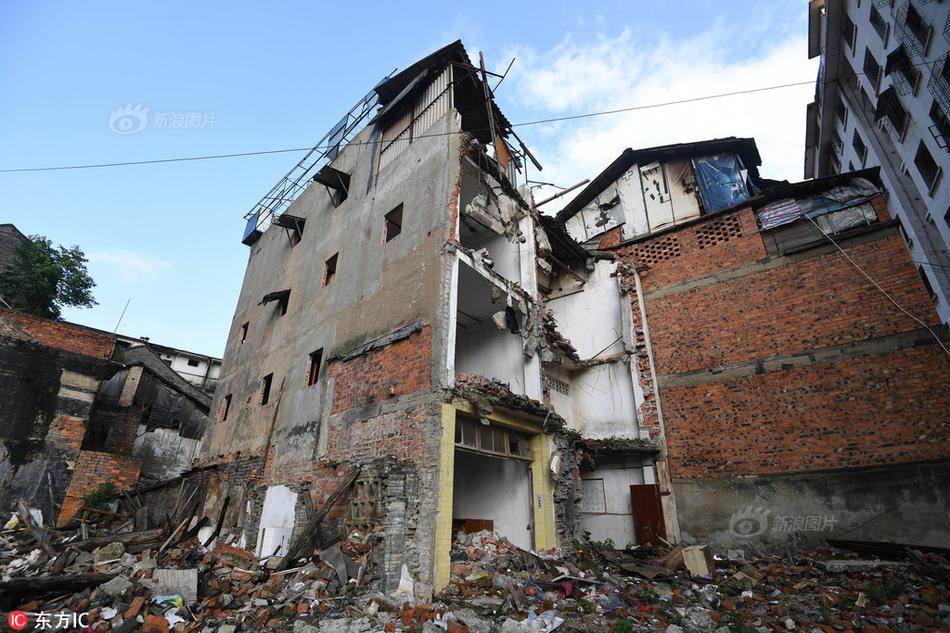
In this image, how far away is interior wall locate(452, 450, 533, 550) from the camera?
9320 mm

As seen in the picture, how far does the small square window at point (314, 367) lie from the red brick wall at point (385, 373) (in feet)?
3.75

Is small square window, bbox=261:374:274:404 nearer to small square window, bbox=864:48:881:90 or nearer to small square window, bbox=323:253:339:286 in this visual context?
small square window, bbox=323:253:339:286

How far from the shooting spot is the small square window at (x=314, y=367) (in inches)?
448

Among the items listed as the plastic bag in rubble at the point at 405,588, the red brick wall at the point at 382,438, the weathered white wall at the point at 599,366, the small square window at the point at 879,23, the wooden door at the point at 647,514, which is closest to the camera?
the plastic bag in rubble at the point at 405,588

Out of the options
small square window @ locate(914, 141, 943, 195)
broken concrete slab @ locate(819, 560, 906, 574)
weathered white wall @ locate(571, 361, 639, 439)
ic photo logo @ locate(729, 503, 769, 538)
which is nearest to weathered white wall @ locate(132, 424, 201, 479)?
weathered white wall @ locate(571, 361, 639, 439)

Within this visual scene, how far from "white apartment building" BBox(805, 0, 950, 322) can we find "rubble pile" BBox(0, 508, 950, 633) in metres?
10.5

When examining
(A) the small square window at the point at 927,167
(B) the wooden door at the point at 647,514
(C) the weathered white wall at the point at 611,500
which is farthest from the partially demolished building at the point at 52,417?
(A) the small square window at the point at 927,167

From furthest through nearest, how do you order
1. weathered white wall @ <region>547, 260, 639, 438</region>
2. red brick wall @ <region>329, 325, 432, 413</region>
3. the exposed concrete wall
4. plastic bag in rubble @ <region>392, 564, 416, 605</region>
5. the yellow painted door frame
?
weathered white wall @ <region>547, 260, 639, 438</region>, the exposed concrete wall, red brick wall @ <region>329, 325, 432, 413</region>, the yellow painted door frame, plastic bag in rubble @ <region>392, 564, 416, 605</region>

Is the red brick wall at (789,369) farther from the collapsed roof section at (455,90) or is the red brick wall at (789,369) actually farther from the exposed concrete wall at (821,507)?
the collapsed roof section at (455,90)

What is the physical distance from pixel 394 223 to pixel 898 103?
17.2m

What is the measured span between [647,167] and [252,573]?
16.0 m

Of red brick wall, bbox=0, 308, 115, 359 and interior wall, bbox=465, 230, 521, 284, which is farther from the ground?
interior wall, bbox=465, 230, 521, 284

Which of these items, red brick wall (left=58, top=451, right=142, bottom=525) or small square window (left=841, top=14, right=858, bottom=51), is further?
small square window (left=841, top=14, right=858, bottom=51)

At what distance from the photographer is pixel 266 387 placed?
1334 cm
